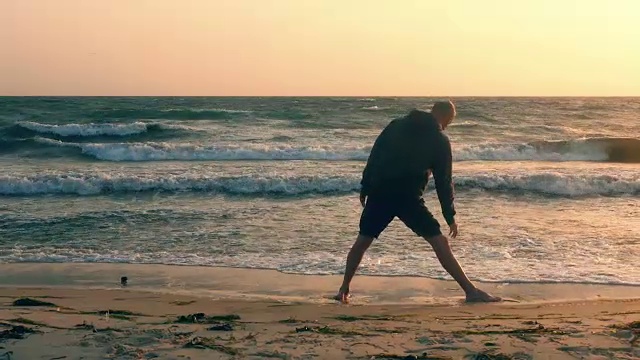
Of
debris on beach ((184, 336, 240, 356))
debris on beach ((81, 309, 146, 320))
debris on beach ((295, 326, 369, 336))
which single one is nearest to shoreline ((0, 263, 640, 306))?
debris on beach ((81, 309, 146, 320))

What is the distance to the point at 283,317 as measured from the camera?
5.12 meters

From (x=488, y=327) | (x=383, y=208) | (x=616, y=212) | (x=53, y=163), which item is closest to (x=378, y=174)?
(x=383, y=208)

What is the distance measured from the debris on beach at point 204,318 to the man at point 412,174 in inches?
52.2

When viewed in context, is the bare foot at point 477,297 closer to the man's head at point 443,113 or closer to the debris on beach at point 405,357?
the man's head at point 443,113

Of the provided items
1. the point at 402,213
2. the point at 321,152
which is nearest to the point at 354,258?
the point at 402,213

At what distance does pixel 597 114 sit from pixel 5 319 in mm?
33544

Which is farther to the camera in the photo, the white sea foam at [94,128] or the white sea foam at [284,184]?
the white sea foam at [94,128]

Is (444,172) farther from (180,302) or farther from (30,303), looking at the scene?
(30,303)

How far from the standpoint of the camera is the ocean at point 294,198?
7.89 meters

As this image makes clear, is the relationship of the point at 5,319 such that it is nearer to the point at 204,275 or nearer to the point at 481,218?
the point at 204,275

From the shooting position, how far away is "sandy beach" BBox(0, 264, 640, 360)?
13.1 feet

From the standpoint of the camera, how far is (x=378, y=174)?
18.3ft

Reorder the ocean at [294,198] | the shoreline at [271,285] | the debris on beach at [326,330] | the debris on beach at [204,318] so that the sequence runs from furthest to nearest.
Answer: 1. the ocean at [294,198]
2. the shoreline at [271,285]
3. the debris on beach at [204,318]
4. the debris on beach at [326,330]

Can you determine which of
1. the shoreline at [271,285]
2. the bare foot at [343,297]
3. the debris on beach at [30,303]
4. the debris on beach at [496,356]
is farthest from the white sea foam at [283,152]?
the debris on beach at [496,356]
